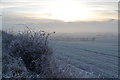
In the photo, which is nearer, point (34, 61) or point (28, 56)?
point (34, 61)

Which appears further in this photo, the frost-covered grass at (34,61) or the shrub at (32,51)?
the shrub at (32,51)

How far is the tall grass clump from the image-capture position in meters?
9.12

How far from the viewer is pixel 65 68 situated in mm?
9086

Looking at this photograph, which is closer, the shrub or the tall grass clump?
the tall grass clump

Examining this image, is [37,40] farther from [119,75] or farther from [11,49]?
[119,75]

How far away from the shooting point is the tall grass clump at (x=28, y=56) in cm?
912

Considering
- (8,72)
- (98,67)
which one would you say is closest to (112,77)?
(98,67)

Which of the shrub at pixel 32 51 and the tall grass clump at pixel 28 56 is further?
the shrub at pixel 32 51

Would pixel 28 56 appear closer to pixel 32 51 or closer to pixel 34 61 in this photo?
pixel 32 51

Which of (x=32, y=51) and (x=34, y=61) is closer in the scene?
(x=34, y=61)

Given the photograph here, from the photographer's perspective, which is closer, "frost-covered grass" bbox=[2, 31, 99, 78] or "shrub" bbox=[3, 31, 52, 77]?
"frost-covered grass" bbox=[2, 31, 99, 78]

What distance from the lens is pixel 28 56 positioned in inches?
432

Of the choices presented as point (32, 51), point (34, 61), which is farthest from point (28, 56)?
point (34, 61)

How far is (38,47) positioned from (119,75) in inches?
132
